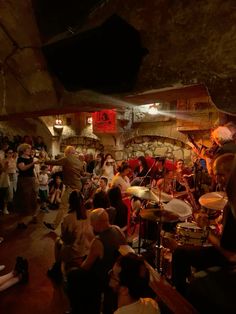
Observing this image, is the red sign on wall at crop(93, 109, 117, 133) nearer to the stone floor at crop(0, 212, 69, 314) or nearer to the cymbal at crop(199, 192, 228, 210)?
the stone floor at crop(0, 212, 69, 314)

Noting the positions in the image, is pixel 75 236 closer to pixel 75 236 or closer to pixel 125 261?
Answer: pixel 75 236

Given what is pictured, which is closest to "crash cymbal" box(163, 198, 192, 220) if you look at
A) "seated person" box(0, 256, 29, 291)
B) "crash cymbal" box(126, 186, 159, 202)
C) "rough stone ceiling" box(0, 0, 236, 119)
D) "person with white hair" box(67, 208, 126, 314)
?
"crash cymbal" box(126, 186, 159, 202)

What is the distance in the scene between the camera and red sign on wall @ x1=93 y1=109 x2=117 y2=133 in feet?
42.9

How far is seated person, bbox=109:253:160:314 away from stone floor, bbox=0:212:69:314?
210 cm

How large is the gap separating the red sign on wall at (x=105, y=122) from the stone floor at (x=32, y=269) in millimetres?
6124

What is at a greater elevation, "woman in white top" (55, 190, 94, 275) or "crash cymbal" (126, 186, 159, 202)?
"crash cymbal" (126, 186, 159, 202)

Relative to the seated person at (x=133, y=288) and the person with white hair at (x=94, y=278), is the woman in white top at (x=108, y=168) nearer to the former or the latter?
the person with white hair at (x=94, y=278)

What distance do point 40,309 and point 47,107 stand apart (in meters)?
3.04

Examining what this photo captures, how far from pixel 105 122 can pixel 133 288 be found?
36.6ft

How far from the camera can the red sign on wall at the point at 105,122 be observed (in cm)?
1307

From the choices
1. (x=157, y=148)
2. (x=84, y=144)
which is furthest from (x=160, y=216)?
(x=84, y=144)

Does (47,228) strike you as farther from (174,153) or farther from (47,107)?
(174,153)

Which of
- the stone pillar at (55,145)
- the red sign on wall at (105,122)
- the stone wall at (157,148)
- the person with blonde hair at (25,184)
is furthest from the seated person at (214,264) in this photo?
the stone pillar at (55,145)

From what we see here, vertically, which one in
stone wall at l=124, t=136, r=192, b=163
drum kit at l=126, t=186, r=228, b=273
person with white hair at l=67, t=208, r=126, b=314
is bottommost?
person with white hair at l=67, t=208, r=126, b=314
